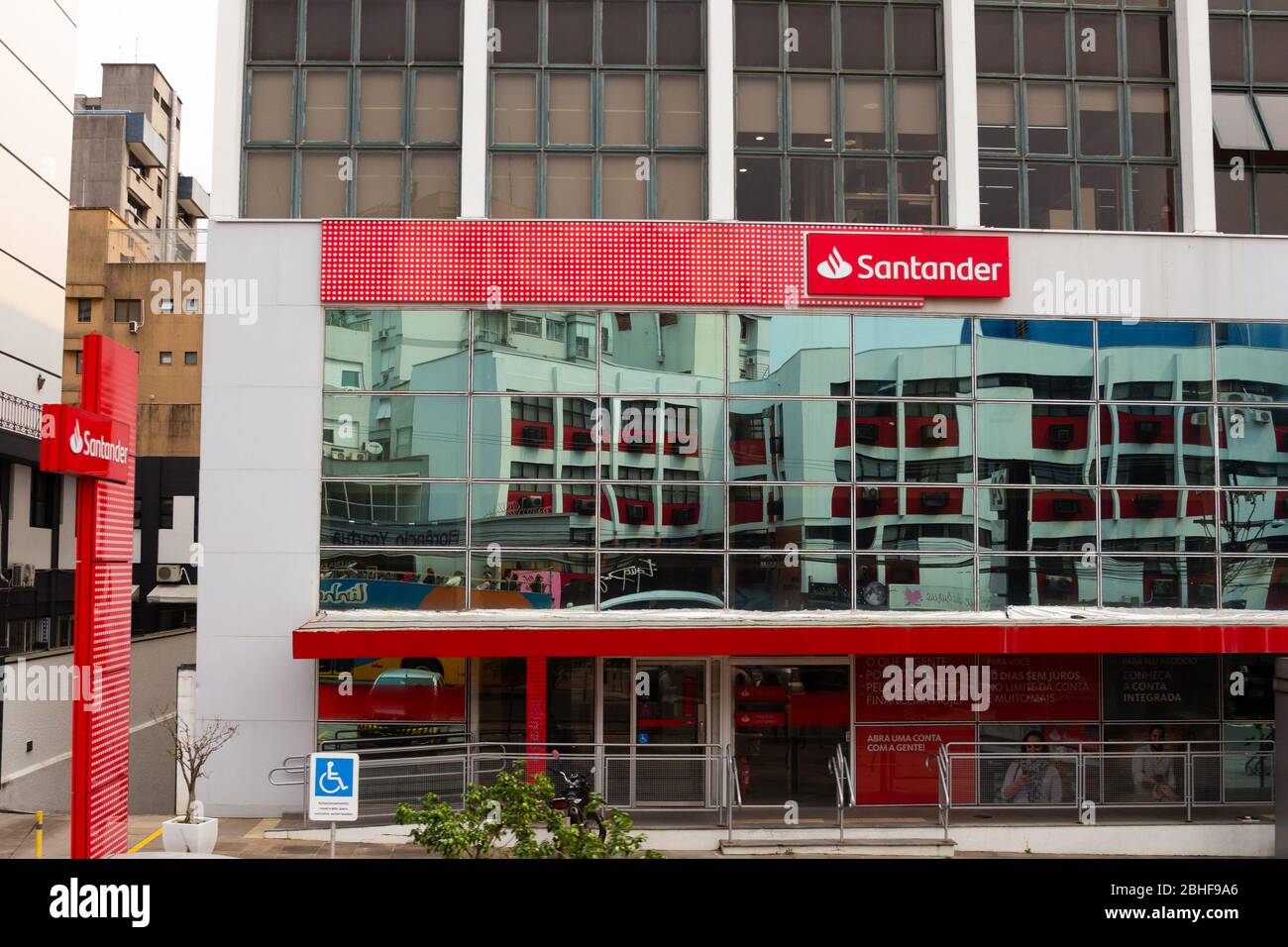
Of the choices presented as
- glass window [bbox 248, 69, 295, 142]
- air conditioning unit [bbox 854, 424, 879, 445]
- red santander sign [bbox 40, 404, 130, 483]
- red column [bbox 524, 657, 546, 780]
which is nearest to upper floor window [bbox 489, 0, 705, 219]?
glass window [bbox 248, 69, 295, 142]

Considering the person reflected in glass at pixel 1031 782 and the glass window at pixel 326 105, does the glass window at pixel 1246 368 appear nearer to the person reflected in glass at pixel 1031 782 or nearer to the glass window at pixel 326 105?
the person reflected in glass at pixel 1031 782

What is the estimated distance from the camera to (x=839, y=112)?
65.9ft

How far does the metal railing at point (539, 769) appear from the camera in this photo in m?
17.9

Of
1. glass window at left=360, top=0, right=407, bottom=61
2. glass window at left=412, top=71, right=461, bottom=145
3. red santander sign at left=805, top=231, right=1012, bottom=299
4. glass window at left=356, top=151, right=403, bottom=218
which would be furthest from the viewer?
glass window at left=360, top=0, right=407, bottom=61

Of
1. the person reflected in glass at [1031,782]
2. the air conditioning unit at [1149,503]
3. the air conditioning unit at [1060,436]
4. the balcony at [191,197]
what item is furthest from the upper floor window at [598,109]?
the balcony at [191,197]

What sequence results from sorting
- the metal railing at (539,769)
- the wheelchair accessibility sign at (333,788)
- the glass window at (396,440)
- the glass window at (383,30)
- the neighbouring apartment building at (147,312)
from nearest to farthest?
the wheelchair accessibility sign at (333,788) < the metal railing at (539,769) < the glass window at (396,440) < the glass window at (383,30) < the neighbouring apartment building at (147,312)

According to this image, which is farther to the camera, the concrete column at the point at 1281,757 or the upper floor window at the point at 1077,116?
the upper floor window at the point at 1077,116

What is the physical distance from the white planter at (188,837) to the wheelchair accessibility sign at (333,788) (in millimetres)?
2944

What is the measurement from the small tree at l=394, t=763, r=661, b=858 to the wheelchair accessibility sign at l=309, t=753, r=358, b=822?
153 centimetres

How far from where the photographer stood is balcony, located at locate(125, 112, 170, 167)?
223 feet

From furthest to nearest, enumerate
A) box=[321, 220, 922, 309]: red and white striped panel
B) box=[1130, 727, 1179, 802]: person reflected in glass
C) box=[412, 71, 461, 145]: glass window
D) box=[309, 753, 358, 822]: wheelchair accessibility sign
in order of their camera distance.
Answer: box=[412, 71, 461, 145]: glass window → box=[321, 220, 922, 309]: red and white striped panel → box=[1130, 727, 1179, 802]: person reflected in glass → box=[309, 753, 358, 822]: wheelchair accessibility sign

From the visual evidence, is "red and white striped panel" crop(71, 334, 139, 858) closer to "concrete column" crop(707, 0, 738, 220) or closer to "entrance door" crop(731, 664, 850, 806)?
"entrance door" crop(731, 664, 850, 806)

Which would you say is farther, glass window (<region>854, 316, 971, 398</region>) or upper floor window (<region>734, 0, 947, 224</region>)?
upper floor window (<region>734, 0, 947, 224</region>)

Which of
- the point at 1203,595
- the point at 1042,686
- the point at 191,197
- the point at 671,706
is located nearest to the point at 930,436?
the point at 1042,686
